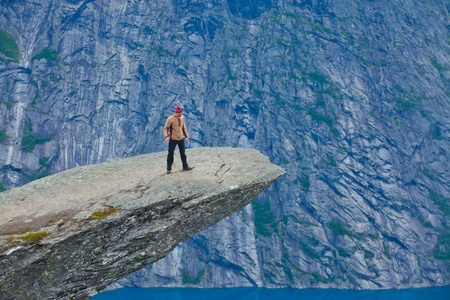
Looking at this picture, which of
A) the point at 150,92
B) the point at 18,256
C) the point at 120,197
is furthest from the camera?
the point at 150,92

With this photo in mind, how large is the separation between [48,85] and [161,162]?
132m

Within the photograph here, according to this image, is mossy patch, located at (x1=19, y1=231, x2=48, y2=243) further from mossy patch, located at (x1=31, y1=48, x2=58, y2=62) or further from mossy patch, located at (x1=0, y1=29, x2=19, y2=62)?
mossy patch, located at (x1=0, y1=29, x2=19, y2=62)

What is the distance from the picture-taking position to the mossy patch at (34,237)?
46.4 ft

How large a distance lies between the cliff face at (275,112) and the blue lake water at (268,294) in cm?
357

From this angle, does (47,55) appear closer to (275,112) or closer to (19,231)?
(275,112)

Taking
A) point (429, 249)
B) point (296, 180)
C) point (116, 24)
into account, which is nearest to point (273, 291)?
point (296, 180)

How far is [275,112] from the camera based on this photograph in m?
140

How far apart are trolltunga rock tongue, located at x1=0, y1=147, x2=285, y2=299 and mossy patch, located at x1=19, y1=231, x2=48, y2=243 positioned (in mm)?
38

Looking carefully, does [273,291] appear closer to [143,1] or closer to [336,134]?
[336,134]

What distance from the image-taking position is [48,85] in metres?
134

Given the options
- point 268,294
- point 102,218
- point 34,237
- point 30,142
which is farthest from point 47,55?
point 34,237

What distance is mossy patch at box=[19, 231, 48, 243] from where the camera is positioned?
14.1 m

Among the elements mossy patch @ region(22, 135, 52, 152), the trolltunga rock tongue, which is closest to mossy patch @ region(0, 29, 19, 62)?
mossy patch @ region(22, 135, 52, 152)

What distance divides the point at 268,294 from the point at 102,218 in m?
107
